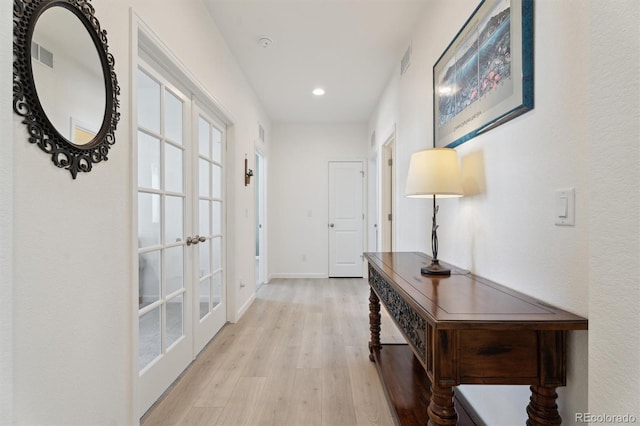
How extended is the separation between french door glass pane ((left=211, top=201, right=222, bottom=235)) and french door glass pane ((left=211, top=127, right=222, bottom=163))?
1.33 ft

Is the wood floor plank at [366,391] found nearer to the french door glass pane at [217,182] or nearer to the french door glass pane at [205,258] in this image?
the french door glass pane at [205,258]

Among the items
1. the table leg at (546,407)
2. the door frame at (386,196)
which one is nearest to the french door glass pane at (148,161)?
the table leg at (546,407)

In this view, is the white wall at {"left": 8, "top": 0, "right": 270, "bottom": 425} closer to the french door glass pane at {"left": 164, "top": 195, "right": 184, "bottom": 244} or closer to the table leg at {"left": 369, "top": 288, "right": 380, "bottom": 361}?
the french door glass pane at {"left": 164, "top": 195, "right": 184, "bottom": 244}

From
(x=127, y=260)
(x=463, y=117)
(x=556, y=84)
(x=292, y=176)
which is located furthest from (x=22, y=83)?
(x=292, y=176)

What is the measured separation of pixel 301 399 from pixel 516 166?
5.56ft

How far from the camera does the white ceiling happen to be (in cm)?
235

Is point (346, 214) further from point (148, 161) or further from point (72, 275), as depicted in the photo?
point (72, 275)

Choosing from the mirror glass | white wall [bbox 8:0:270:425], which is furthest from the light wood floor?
the mirror glass

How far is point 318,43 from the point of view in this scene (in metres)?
2.83

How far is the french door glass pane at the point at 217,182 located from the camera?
277 centimetres

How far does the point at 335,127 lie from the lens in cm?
532

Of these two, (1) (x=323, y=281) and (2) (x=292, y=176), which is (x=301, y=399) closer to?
(1) (x=323, y=281)

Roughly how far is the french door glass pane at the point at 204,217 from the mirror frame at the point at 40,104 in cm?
116

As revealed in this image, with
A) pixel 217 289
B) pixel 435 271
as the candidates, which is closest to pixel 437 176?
pixel 435 271
